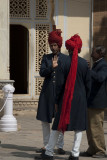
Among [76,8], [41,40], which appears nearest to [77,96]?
[41,40]

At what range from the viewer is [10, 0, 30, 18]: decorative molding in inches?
642

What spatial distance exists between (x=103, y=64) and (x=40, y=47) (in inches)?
318

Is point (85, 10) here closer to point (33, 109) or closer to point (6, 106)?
point (33, 109)

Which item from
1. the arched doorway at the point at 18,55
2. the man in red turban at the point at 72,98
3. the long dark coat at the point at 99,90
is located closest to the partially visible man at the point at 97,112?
the long dark coat at the point at 99,90

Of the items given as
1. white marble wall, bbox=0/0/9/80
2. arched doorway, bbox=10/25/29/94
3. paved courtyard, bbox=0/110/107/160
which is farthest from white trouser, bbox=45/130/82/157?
arched doorway, bbox=10/25/29/94

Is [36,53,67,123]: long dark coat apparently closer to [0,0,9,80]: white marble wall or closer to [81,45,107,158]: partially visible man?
[81,45,107,158]: partially visible man

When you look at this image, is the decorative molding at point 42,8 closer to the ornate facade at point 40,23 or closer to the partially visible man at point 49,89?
the ornate facade at point 40,23

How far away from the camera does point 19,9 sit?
16.3 metres

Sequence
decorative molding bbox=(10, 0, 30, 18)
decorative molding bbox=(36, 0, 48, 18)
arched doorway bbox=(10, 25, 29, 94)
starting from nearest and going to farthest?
decorative molding bbox=(10, 0, 30, 18)
decorative molding bbox=(36, 0, 48, 18)
arched doorway bbox=(10, 25, 29, 94)

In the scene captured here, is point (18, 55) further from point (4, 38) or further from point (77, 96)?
point (77, 96)

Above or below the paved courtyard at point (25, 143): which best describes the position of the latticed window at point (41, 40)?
above

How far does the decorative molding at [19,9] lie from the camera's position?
16297 millimetres

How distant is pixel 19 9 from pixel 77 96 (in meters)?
8.78

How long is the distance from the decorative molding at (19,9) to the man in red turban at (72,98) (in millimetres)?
8453
